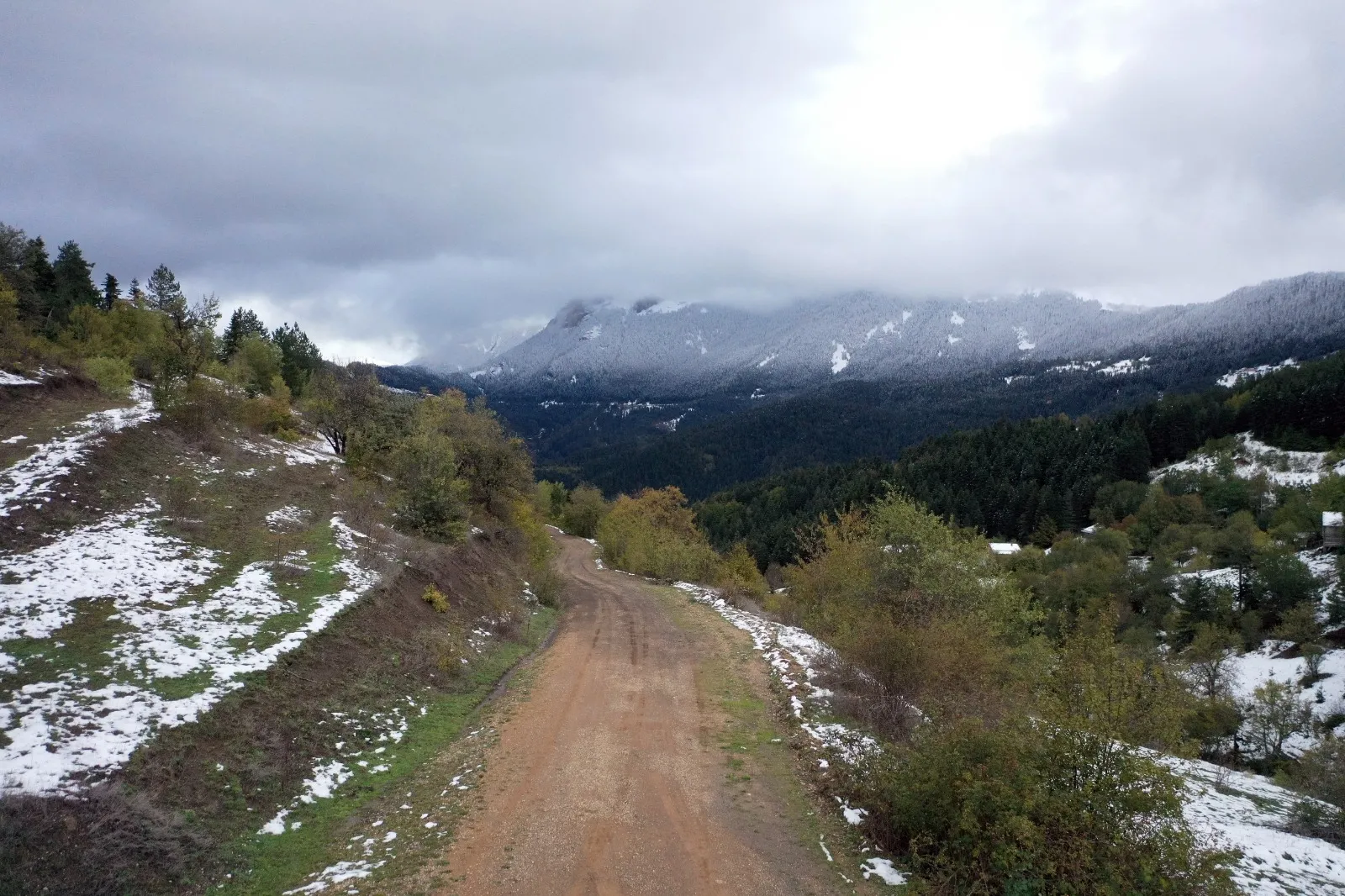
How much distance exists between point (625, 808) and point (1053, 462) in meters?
152

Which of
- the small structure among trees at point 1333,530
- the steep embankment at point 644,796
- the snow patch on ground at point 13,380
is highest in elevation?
the snow patch on ground at point 13,380

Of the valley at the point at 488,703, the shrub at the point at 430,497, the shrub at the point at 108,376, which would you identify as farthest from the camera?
the shrub at the point at 108,376

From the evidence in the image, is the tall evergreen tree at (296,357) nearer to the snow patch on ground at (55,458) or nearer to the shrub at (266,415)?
the shrub at (266,415)

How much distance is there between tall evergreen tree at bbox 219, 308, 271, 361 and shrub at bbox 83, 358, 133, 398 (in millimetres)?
38680

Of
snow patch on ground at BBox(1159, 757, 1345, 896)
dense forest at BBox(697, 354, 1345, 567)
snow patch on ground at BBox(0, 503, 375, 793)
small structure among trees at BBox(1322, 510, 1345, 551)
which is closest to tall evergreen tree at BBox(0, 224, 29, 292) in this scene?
snow patch on ground at BBox(0, 503, 375, 793)

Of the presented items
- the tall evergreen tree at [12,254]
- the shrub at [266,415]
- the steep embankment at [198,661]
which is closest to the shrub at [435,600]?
the steep embankment at [198,661]

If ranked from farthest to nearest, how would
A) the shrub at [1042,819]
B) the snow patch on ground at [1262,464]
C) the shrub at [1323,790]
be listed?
the snow patch on ground at [1262,464]
the shrub at [1323,790]
the shrub at [1042,819]

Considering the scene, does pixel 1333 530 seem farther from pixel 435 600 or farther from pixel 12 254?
pixel 12 254

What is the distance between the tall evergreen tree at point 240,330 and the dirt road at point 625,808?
73717mm

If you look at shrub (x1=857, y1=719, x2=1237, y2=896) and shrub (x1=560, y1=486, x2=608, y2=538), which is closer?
shrub (x1=857, y1=719, x2=1237, y2=896)

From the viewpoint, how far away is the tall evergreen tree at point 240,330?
7655 centimetres

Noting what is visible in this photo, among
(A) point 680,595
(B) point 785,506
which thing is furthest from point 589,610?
(B) point 785,506

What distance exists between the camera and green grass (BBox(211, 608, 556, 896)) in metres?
9.80

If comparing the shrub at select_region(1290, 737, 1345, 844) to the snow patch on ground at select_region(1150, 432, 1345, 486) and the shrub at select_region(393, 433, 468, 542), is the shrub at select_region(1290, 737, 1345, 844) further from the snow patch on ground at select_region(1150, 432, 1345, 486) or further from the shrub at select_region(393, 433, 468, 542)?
the snow patch on ground at select_region(1150, 432, 1345, 486)
